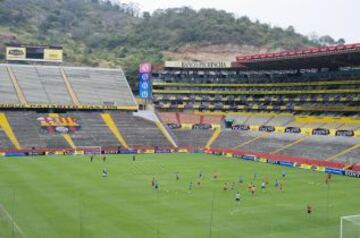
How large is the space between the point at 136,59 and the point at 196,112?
50523 millimetres

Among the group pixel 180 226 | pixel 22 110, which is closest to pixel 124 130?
pixel 22 110

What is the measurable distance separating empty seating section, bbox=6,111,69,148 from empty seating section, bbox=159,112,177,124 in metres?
24.5

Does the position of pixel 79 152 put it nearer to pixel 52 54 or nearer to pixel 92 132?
pixel 92 132

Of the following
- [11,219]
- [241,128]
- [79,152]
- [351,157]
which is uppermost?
[241,128]

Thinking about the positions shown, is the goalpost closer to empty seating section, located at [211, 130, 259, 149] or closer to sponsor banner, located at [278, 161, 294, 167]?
empty seating section, located at [211, 130, 259, 149]

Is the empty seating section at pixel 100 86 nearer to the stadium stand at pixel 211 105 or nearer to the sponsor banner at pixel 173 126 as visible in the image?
the stadium stand at pixel 211 105

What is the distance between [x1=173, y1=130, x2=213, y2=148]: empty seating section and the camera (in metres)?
92.9

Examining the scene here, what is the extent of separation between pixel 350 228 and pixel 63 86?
8159cm

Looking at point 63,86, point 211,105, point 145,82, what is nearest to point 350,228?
point 211,105

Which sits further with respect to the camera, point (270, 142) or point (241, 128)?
point (241, 128)

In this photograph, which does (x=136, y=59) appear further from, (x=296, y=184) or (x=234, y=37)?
(x=296, y=184)

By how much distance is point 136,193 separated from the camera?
45.2 metres

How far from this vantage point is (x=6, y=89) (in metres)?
96.4

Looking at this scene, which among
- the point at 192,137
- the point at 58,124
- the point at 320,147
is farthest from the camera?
the point at 192,137
